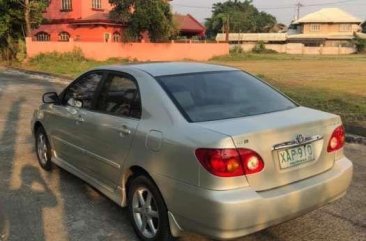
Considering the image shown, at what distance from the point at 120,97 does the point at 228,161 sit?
61.2 inches

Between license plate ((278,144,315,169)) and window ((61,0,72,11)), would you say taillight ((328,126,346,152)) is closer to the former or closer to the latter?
license plate ((278,144,315,169))

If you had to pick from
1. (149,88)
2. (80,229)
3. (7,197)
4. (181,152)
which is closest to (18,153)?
(7,197)

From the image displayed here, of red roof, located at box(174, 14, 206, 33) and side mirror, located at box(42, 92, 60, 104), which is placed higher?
red roof, located at box(174, 14, 206, 33)

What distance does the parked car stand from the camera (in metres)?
3.57

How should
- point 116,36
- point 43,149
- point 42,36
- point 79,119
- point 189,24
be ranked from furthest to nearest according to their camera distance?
point 189,24, point 42,36, point 116,36, point 43,149, point 79,119

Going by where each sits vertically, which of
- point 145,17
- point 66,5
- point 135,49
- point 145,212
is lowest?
point 145,212

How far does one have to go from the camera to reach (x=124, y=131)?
14.4 feet

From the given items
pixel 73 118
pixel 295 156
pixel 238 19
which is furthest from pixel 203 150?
pixel 238 19

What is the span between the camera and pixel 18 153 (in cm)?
746

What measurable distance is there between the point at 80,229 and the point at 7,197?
4.27 feet

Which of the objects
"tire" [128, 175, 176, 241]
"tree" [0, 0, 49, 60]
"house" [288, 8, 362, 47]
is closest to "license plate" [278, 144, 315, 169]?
"tire" [128, 175, 176, 241]

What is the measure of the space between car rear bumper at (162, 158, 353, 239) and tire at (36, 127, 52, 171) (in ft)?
9.65

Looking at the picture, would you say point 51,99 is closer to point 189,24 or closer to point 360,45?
point 189,24

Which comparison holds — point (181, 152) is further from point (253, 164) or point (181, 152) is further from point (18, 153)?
point (18, 153)
